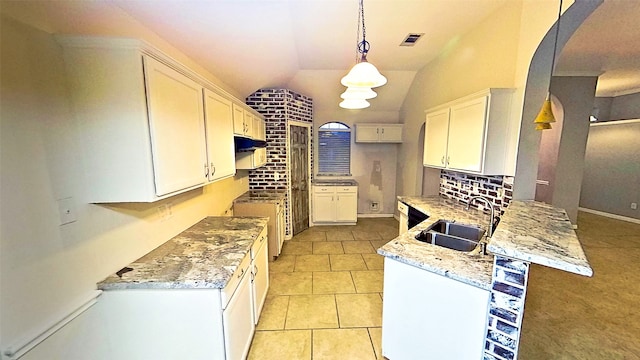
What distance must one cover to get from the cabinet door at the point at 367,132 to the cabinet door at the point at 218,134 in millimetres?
3532

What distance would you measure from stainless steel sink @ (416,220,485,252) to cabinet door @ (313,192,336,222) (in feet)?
9.67

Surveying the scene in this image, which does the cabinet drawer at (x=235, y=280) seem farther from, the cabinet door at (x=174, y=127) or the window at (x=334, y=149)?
the window at (x=334, y=149)

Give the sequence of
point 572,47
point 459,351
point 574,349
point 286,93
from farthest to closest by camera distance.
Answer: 1. point 286,93
2. point 572,47
3. point 574,349
4. point 459,351

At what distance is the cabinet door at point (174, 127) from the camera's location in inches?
53.8

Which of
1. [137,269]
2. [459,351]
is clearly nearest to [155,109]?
[137,269]

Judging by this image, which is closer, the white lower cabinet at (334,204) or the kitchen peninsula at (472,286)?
the kitchen peninsula at (472,286)

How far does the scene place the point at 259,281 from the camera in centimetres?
242

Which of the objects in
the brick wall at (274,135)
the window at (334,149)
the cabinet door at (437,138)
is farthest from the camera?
the window at (334,149)

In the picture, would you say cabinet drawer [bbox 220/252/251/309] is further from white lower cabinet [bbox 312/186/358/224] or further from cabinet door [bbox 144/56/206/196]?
white lower cabinet [bbox 312/186/358/224]

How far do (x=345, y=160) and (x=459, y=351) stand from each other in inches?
185

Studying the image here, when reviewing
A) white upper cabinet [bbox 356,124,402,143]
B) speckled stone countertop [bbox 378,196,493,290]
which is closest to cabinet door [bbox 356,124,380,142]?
white upper cabinet [bbox 356,124,402,143]

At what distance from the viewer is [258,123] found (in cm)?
376

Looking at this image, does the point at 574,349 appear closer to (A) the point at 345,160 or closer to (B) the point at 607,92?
(A) the point at 345,160

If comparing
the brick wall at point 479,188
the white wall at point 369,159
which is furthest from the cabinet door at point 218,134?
the white wall at point 369,159
